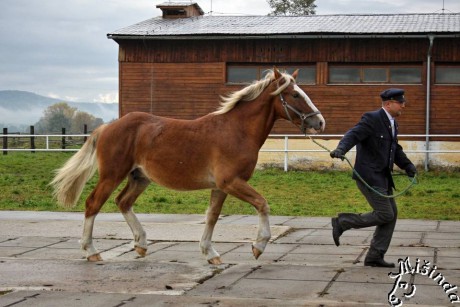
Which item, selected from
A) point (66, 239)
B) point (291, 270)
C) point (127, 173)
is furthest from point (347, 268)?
point (66, 239)

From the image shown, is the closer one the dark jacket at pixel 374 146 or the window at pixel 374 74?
the dark jacket at pixel 374 146

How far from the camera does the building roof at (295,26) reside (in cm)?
3027

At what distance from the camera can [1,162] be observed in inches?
1192

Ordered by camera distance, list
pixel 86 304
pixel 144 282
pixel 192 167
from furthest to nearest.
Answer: pixel 192 167 → pixel 144 282 → pixel 86 304

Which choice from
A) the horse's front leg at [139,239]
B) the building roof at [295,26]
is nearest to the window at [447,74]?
the building roof at [295,26]

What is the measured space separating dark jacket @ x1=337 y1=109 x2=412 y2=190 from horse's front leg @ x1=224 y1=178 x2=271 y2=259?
1120 millimetres

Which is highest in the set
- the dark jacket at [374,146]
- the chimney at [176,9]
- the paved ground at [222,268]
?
the chimney at [176,9]

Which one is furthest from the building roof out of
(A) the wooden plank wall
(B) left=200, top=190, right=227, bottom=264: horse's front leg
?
(B) left=200, top=190, right=227, bottom=264: horse's front leg

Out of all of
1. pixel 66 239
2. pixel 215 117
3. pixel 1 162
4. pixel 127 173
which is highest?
pixel 215 117

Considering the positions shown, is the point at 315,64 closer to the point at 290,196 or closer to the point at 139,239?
the point at 290,196

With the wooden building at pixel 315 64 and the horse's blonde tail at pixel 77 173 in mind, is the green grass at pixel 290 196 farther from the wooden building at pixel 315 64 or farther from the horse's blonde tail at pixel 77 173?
the horse's blonde tail at pixel 77 173

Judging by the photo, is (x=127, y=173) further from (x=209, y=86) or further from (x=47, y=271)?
(x=209, y=86)

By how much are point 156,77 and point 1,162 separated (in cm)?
656

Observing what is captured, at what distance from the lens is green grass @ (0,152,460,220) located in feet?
54.3
